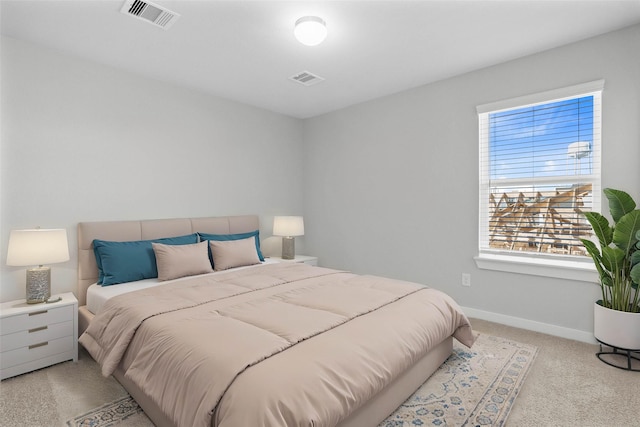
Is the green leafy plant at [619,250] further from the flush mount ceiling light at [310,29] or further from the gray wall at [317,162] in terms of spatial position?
the flush mount ceiling light at [310,29]

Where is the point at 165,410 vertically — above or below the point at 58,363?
above

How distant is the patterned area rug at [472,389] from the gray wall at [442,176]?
2.25 feet

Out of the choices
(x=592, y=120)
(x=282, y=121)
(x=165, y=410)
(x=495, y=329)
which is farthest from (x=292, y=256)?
(x=592, y=120)

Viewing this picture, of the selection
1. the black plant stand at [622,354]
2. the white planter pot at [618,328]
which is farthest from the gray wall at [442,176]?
the white planter pot at [618,328]

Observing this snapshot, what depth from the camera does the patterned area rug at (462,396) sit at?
187cm

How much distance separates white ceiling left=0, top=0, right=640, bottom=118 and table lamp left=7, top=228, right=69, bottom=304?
1586 millimetres

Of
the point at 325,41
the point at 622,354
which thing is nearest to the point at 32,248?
the point at 325,41

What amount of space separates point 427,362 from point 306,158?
11.8 ft

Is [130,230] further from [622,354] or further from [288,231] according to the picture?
[622,354]

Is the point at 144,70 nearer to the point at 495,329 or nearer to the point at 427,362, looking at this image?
the point at 427,362

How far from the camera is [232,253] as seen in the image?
3.54 m

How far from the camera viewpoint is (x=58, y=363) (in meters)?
2.57

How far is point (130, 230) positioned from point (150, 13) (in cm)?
195

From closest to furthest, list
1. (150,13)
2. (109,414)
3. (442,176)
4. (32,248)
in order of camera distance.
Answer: (109,414)
(150,13)
(32,248)
(442,176)
